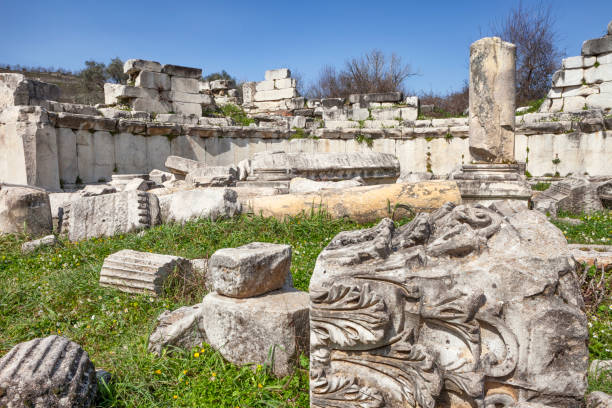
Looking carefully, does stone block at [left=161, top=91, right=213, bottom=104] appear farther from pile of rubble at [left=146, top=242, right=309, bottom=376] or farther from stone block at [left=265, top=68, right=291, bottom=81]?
pile of rubble at [left=146, top=242, right=309, bottom=376]

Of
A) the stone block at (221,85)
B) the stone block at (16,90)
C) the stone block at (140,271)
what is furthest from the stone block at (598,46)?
the stone block at (16,90)

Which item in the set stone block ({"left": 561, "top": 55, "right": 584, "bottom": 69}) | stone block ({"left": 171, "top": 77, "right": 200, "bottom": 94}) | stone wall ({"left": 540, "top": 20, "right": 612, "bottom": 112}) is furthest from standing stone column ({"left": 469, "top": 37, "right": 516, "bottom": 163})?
stone block ({"left": 171, "top": 77, "right": 200, "bottom": 94})

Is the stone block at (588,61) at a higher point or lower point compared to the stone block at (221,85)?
lower

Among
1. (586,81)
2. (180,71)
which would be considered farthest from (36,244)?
(586,81)

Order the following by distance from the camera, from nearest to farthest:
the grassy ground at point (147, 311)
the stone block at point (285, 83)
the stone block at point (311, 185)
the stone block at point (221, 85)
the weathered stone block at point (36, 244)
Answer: the grassy ground at point (147, 311) → the weathered stone block at point (36, 244) → the stone block at point (311, 185) → the stone block at point (285, 83) → the stone block at point (221, 85)

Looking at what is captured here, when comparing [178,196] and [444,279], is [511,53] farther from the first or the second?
[444,279]

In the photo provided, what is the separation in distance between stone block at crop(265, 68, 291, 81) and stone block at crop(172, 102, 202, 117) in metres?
4.22

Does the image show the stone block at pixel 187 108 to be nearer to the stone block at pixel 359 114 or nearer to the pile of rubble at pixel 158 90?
the pile of rubble at pixel 158 90

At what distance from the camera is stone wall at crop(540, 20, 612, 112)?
38.3ft

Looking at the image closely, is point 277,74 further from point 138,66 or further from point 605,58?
point 605,58

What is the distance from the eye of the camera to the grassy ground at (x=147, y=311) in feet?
7.46

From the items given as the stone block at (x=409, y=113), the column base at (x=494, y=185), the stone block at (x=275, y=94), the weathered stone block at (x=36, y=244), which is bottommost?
the weathered stone block at (x=36, y=244)

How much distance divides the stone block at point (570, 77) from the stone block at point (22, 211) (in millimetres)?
13738

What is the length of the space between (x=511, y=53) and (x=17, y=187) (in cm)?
783
